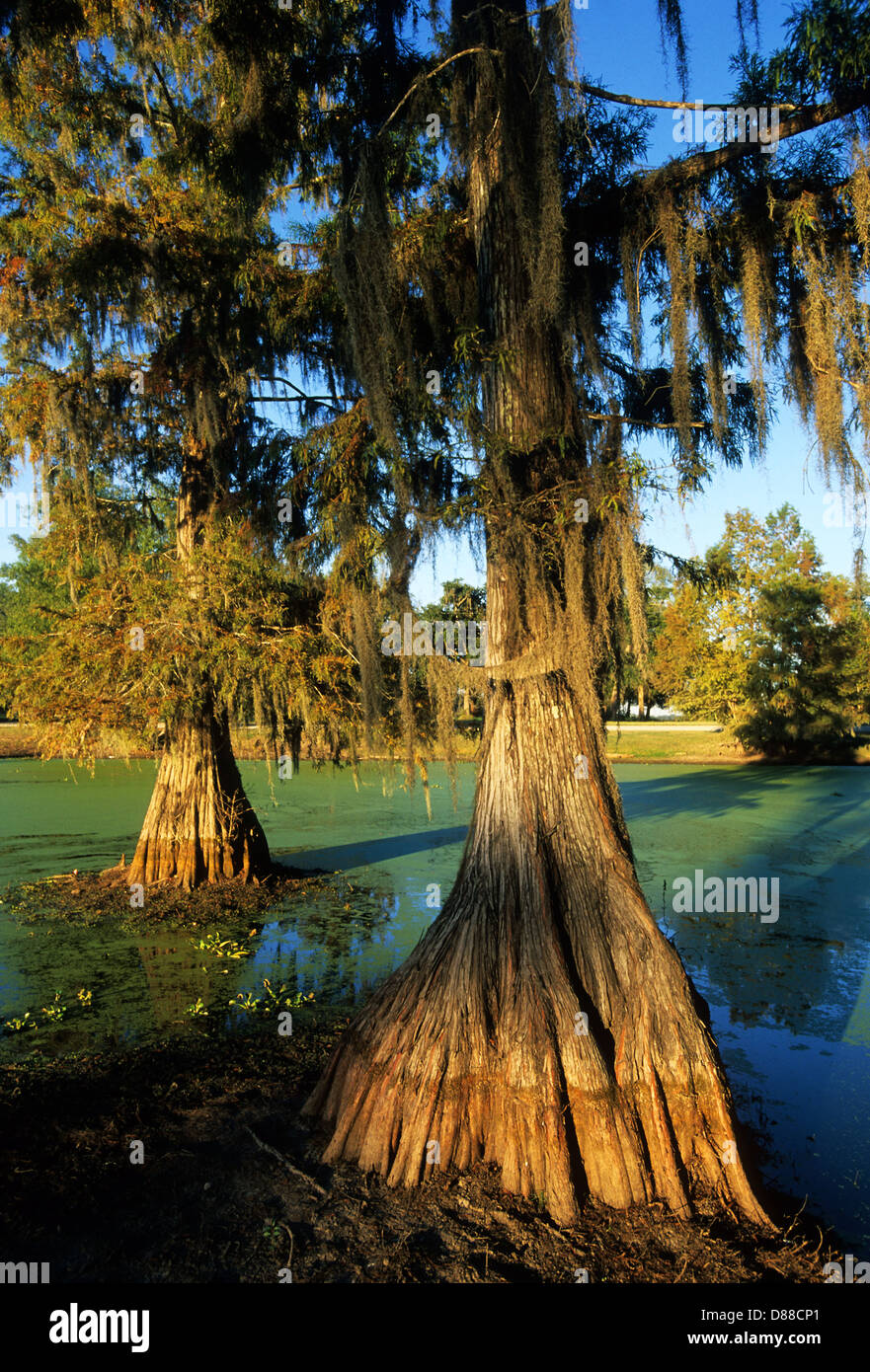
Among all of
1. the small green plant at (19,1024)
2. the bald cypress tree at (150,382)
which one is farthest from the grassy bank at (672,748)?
the small green plant at (19,1024)

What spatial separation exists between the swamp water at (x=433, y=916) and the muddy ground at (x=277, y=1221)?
3.51ft

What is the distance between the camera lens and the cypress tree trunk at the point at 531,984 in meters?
3.73

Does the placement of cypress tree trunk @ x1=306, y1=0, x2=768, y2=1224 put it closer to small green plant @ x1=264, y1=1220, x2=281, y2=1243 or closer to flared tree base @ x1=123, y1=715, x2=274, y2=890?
small green plant @ x1=264, y1=1220, x2=281, y2=1243

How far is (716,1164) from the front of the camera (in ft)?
12.3

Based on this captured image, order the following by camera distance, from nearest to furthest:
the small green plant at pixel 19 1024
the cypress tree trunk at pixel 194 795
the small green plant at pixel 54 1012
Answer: the small green plant at pixel 19 1024 < the small green plant at pixel 54 1012 < the cypress tree trunk at pixel 194 795

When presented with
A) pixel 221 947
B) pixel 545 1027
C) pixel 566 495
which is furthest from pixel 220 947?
pixel 566 495

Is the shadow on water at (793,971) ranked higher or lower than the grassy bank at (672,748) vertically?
lower

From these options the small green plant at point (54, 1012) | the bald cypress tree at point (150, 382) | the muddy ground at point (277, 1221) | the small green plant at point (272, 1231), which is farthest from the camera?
the bald cypress tree at point (150, 382)

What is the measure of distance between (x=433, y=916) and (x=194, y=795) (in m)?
3.35

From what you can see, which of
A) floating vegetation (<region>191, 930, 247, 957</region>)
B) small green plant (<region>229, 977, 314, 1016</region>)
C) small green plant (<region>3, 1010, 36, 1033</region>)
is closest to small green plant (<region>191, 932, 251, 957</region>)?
floating vegetation (<region>191, 930, 247, 957</region>)

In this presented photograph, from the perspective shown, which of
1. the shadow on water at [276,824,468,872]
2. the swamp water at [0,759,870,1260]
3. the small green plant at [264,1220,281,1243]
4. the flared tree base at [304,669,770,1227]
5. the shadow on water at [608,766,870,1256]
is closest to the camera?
the small green plant at [264,1220,281,1243]

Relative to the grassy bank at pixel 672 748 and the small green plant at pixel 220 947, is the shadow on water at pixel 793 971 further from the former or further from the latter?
the grassy bank at pixel 672 748

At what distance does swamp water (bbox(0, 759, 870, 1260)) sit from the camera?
17.4ft

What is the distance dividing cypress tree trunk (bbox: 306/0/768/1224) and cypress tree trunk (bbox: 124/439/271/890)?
618 centimetres
